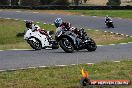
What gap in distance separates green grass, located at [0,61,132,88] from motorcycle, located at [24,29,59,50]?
6420mm

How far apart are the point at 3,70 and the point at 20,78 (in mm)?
1701

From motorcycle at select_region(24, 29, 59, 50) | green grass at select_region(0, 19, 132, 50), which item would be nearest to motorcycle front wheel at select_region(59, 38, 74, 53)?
motorcycle at select_region(24, 29, 59, 50)

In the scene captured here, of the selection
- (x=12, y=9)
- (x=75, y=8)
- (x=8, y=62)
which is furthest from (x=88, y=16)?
(x=8, y=62)

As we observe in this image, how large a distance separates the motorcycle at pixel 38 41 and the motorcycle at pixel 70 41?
6.04 ft

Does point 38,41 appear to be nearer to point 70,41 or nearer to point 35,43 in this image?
point 35,43

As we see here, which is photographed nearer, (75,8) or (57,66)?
(57,66)

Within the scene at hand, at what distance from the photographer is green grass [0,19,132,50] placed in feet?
80.9

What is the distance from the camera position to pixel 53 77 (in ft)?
32.9

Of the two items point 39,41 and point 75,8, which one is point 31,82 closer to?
point 39,41

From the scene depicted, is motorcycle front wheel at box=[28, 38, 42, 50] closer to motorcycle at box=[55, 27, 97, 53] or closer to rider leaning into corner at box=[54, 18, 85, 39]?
motorcycle at box=[55, 27, 97, 53]

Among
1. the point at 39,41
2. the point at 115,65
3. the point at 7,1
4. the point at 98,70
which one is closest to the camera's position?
the point at 98,70

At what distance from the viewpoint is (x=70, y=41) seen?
1647cm

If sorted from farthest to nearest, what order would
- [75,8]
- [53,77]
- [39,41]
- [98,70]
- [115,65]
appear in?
[75,8] → [39,41] → [115,65] → [98,70] → [53,77]

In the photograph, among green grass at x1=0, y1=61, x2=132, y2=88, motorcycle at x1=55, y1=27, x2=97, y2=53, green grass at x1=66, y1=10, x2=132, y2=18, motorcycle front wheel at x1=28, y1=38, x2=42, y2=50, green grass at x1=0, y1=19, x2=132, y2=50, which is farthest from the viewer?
green grass at x1=66, y1=10, x2=132, y2=18
